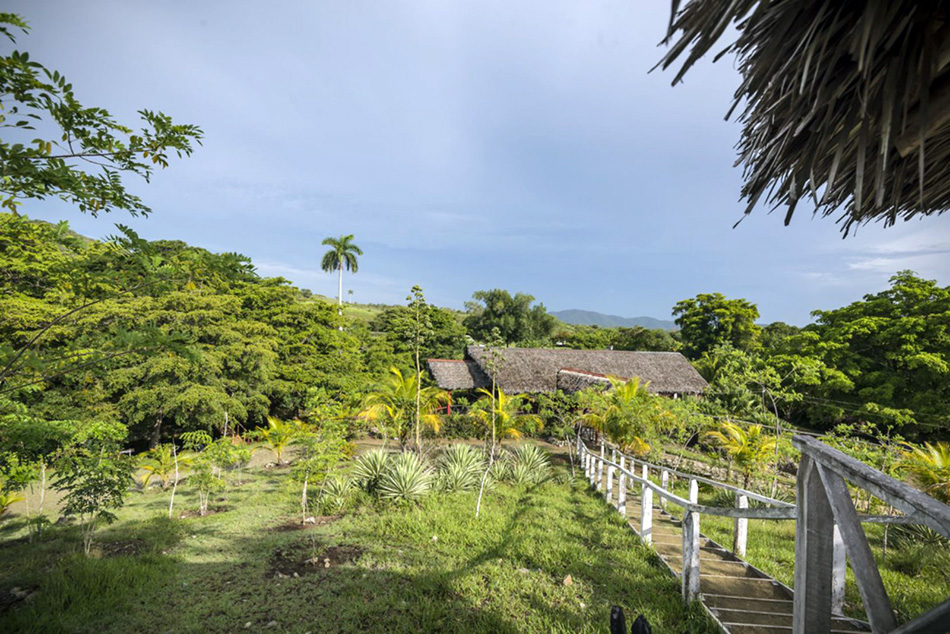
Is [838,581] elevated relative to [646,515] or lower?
elevated

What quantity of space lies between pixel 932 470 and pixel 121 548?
45.5 feet

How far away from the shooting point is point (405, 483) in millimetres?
7871

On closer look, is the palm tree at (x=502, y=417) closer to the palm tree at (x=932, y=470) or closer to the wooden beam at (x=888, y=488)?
the palm tree at (x=932, y=470)

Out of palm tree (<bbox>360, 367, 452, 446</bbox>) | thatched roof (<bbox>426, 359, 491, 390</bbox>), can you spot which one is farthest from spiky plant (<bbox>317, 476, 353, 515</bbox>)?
thatched roof (<bbox>426, 359, 491, 390</bbox>)

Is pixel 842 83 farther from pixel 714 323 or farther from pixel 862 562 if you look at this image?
pixel 714 323

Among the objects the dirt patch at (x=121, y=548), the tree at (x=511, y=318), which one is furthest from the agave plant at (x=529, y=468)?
the tree at (x=511, y=318)

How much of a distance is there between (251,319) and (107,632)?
53.9ft

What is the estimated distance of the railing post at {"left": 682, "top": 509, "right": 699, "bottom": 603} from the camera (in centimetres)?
360

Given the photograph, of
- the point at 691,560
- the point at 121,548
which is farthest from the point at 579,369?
the point at 121,548

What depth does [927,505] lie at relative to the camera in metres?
1.16

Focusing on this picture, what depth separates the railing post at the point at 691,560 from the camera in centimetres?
360

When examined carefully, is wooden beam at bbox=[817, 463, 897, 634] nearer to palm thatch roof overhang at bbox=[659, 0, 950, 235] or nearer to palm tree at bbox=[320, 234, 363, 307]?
palm thatch roof overhang at bbox=[659, 0, 950, 235]

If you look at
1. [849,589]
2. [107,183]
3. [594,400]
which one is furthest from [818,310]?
[107,183]

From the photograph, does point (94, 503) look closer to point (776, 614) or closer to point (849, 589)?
point (776, 614)
